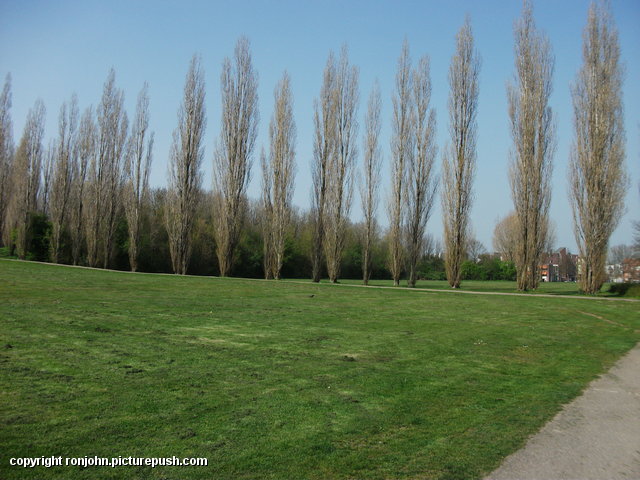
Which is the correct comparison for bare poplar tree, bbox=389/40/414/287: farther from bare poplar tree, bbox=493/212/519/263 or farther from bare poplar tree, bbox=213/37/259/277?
bare poplar tree, bbox=493/212/519/263

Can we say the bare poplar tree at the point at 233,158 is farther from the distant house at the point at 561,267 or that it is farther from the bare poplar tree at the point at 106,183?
the distant house at the point at 561,267

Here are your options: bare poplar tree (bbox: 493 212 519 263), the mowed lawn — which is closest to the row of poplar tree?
the mowed lawn

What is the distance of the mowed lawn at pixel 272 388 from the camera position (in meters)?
3.52

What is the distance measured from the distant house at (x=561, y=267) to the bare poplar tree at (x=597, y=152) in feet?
223

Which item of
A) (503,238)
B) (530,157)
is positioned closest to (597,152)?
(530,157)

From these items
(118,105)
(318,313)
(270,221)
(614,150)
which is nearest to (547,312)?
(318,313)

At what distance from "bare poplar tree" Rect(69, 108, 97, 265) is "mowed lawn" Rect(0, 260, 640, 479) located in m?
23.1

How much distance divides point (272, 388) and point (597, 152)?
24990 millimetres

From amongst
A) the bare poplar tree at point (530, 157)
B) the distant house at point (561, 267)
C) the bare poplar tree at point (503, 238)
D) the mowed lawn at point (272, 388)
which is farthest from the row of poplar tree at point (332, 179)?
the distant house at point (561, 267)

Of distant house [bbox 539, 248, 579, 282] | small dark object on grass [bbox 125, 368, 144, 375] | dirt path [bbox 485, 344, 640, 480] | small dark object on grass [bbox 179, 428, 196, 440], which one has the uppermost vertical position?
distant house [bbox 539, 248, 579, 282]

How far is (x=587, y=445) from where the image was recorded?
166 inches

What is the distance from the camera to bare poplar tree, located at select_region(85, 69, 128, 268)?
31672 millimetres

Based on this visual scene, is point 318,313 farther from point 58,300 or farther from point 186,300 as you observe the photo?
point 58,300

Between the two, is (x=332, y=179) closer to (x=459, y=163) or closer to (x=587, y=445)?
(x=459, y=163)
